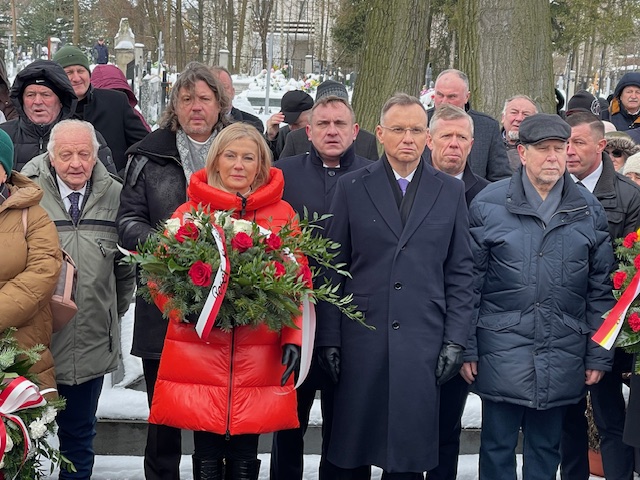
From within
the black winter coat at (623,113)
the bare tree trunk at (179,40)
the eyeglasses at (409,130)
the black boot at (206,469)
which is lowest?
the black boot at (206,469)

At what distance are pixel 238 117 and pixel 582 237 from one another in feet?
10.6

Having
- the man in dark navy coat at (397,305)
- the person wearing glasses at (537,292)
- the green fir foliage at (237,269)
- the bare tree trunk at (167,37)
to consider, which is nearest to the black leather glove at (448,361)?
the man in dark navy coat at (397,305)

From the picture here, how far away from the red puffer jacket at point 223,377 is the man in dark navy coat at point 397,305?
31 centimetres

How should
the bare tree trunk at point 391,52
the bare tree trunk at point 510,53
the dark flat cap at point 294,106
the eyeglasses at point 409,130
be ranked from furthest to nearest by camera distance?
1. the bare tree trunk at point 391,52
2. the bare tree trunk at point 510,53
3. the dark flat cap at point 294,106
4. the eyeglasses at point 409,130

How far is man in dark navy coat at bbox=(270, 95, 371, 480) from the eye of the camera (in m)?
4.82

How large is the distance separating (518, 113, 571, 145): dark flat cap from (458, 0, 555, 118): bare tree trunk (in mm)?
3881

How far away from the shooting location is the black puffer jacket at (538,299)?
4.47 m

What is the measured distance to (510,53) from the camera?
838cm

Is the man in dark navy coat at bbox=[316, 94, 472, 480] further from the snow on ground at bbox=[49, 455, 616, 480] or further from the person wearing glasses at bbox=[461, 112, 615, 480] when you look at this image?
the snow on ground at bbox=[49, 455, 616, 480]

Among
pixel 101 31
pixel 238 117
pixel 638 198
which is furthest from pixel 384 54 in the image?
pixel 101 31

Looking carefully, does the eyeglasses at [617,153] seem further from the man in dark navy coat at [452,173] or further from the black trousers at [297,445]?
the black trousers at [297,445]

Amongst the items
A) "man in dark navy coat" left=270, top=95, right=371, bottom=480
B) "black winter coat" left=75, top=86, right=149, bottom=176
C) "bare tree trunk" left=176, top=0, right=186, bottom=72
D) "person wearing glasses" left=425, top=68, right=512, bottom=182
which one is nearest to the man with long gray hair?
"man in dark navy coat" left=270, top=95, right=371, bottom=480

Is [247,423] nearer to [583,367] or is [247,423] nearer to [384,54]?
[583,367]

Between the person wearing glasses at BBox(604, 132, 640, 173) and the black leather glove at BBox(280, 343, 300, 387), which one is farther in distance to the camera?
the person wearing glasses at BBox(604, 132, 640, 173)
